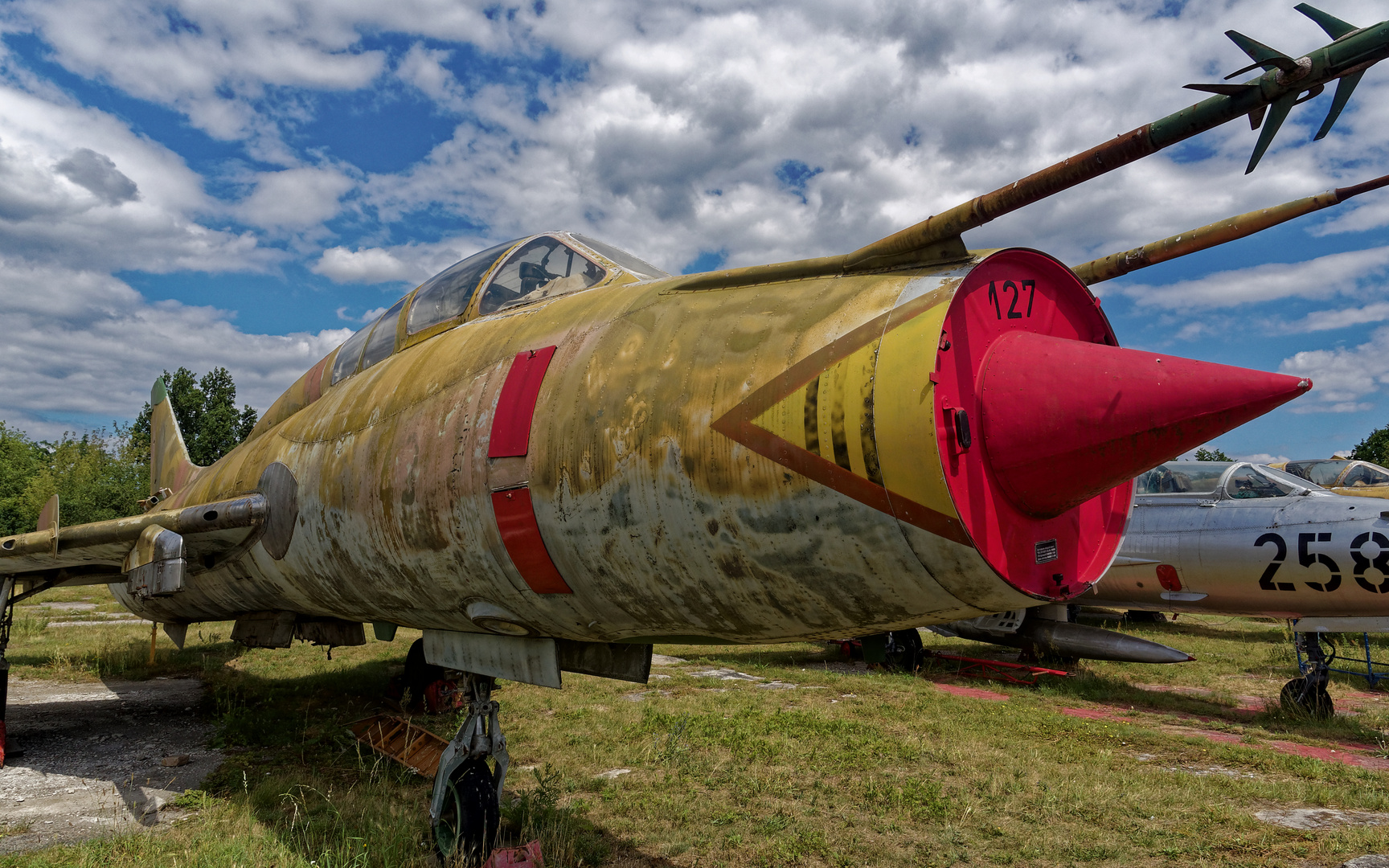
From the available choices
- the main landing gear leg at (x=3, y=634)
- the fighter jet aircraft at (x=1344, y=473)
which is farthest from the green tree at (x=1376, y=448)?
the main landing gear leg at (x=3, y=634)

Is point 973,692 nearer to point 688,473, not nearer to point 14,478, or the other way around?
point 688,473

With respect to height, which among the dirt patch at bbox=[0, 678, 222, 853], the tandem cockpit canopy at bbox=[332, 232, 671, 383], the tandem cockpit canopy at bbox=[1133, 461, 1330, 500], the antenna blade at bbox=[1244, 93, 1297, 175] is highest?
the tandem cockpit canopy at bbox=[332, 232, 671, 383]

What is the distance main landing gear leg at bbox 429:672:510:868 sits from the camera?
4.41 m

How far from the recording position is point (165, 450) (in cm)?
1126

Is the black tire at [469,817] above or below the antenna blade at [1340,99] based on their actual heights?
below

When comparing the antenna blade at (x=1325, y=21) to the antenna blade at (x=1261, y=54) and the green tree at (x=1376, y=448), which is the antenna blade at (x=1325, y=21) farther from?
the green tree at (x=1376, y=448)

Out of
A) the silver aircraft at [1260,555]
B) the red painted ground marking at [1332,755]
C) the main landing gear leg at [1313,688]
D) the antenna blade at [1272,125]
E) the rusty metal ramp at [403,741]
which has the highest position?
the antenna blade at [1272,125]

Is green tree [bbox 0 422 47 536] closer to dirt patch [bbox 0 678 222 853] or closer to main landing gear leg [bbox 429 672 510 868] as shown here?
dirt patch [bbox 0 678 222 853]

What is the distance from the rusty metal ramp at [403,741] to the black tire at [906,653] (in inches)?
302

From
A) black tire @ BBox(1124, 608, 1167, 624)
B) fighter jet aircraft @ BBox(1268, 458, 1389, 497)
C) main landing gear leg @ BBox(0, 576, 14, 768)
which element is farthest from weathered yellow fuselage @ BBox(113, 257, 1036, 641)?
black tire @ BBox(1124, 608, 1167, 624)

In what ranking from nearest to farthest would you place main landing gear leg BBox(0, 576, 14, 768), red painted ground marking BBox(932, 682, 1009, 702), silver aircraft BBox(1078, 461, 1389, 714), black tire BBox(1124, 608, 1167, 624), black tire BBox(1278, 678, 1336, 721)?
1. main landing gear leg BBox(0, 576, 14, 768)
2. silver aircraft BBox(1078, 461, 1389, 714)
3. black tire BBox(1278, 678, 1336, 721)
4. red painted ground marking BBox(932, 682, 1009, 702)
5. black tire BBox(1124, 608, 1167, 624)

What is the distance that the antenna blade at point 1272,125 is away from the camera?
2.01 metres

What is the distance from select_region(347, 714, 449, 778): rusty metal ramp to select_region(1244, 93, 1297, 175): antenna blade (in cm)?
699

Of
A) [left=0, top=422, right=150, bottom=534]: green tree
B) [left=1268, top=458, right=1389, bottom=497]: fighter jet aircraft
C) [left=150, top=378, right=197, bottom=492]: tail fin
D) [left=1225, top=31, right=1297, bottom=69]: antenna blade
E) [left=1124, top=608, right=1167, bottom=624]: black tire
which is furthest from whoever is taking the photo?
[left=0, top=422, right=150, bottom=534]: green tree
